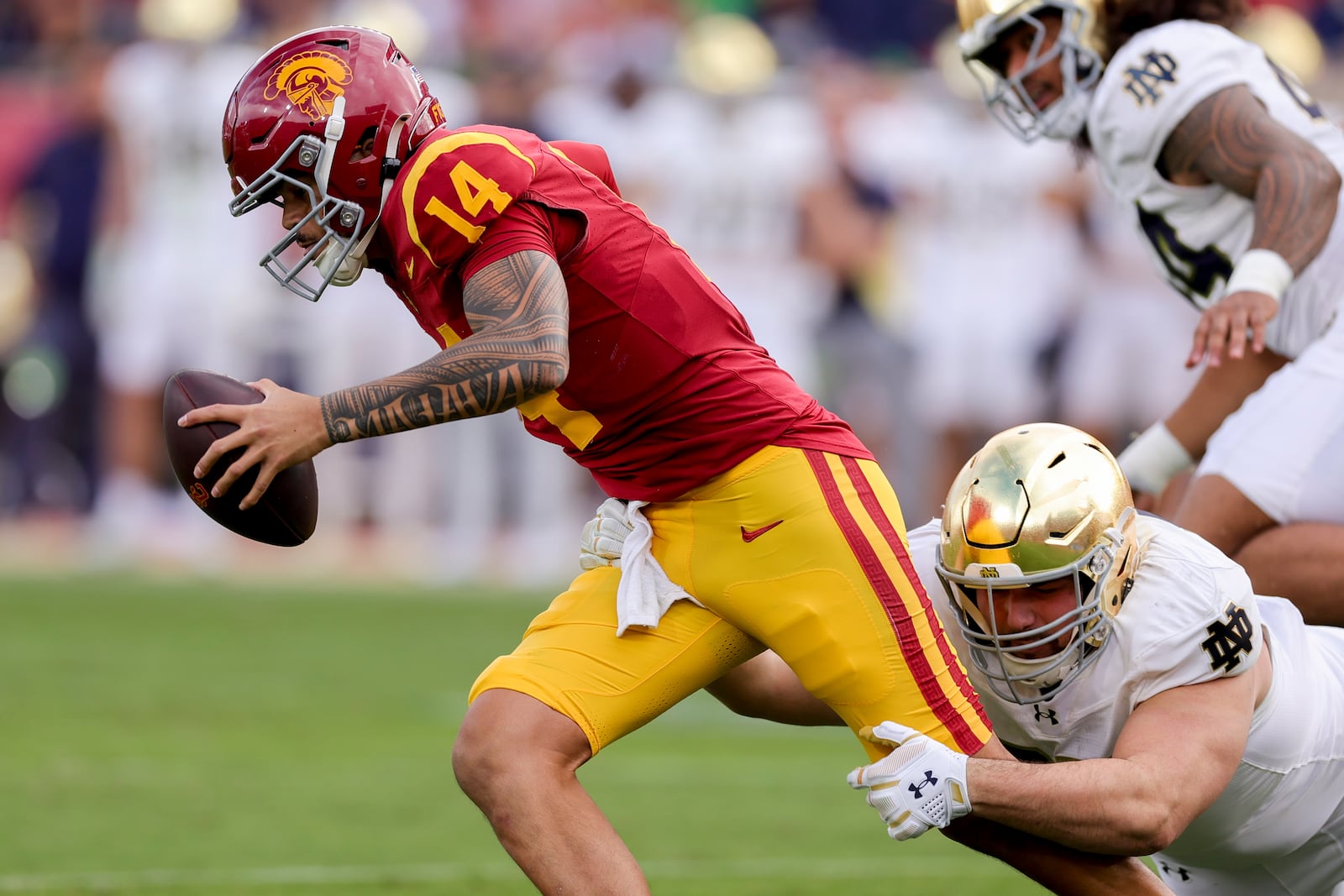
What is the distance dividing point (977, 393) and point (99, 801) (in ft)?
24.2

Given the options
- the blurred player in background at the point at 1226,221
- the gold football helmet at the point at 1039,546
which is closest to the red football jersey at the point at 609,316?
the gold football helmet at the point at 1039,546

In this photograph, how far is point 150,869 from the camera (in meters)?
4.50

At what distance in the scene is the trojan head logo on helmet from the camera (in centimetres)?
319

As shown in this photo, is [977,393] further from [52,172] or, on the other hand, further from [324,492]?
[52,172]

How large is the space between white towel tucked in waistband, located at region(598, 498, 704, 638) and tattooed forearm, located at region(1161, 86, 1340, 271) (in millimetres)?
1521

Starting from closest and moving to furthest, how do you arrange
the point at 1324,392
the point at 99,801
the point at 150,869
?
the point at 1324,392 < the point at 150,869 < the point at 99,801

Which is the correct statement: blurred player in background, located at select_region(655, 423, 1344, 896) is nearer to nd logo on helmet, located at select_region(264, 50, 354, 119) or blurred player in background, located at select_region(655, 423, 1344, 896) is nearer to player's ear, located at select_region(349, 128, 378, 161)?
player's ear, located at select_region(349, 128, 378, 161)

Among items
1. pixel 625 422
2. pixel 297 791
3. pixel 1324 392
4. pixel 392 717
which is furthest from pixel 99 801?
pixel 1324 392

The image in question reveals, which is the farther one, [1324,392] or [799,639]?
[1324,392]

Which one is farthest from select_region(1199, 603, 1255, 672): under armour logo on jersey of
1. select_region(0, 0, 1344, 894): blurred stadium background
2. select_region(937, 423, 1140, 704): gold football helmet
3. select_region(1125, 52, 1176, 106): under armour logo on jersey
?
select_region(0, 0, 1344, 894): blurred stadium background

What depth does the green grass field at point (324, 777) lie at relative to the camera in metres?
4.54

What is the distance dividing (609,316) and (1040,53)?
1680 mm

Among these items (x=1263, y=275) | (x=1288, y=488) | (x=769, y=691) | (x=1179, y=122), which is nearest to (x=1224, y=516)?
(x=1288, y=488)

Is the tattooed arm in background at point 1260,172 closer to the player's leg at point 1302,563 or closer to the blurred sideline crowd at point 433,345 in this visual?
the player's leg at point 1302,563
